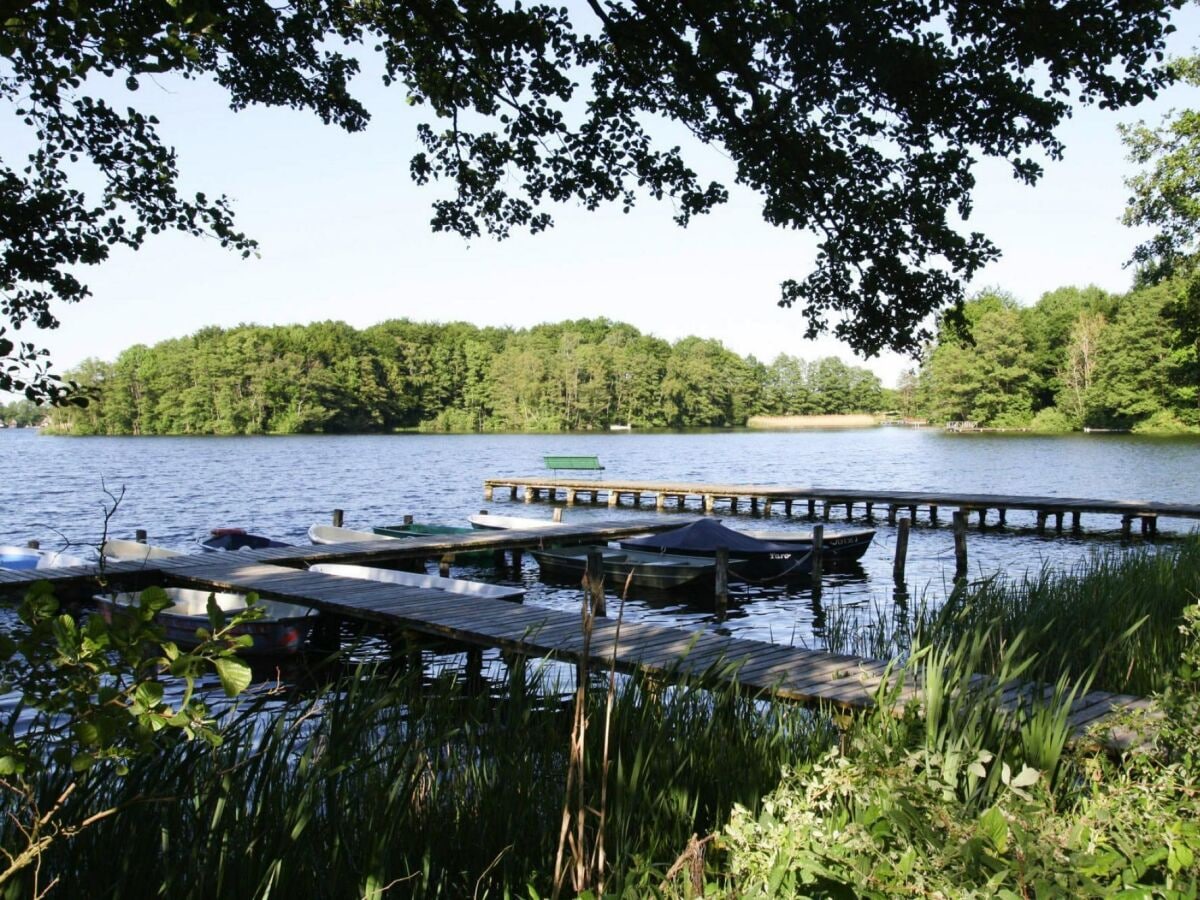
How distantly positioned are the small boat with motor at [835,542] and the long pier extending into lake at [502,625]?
20.0 ft

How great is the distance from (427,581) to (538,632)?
4206 millimetres

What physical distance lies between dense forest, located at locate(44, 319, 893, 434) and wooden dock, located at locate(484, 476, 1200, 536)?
6738 cm

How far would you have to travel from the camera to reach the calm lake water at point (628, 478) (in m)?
17.7

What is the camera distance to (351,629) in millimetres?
13898

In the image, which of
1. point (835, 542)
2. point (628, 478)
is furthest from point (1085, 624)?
point (628, 478)

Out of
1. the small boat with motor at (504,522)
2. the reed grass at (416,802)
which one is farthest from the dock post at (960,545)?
the reed grass at (416,802)

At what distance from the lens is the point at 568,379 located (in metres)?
106

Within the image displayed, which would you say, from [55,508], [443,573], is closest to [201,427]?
[55,508]

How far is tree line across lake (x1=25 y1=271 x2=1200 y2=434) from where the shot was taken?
80.6 metres

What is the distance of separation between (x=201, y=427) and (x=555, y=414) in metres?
35.6

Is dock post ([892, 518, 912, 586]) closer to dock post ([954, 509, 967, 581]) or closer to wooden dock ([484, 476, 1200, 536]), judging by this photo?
dock post ([954, 509, 967, 581])

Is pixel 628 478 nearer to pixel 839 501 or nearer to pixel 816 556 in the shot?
pixel 839 501

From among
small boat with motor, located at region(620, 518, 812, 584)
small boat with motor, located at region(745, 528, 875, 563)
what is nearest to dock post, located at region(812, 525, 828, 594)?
small boat with motor, located at region(620, 518, 812, 584)

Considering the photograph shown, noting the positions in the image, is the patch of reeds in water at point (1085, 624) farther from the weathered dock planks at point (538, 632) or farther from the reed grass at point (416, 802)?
the reed grass at point (416, 802)
